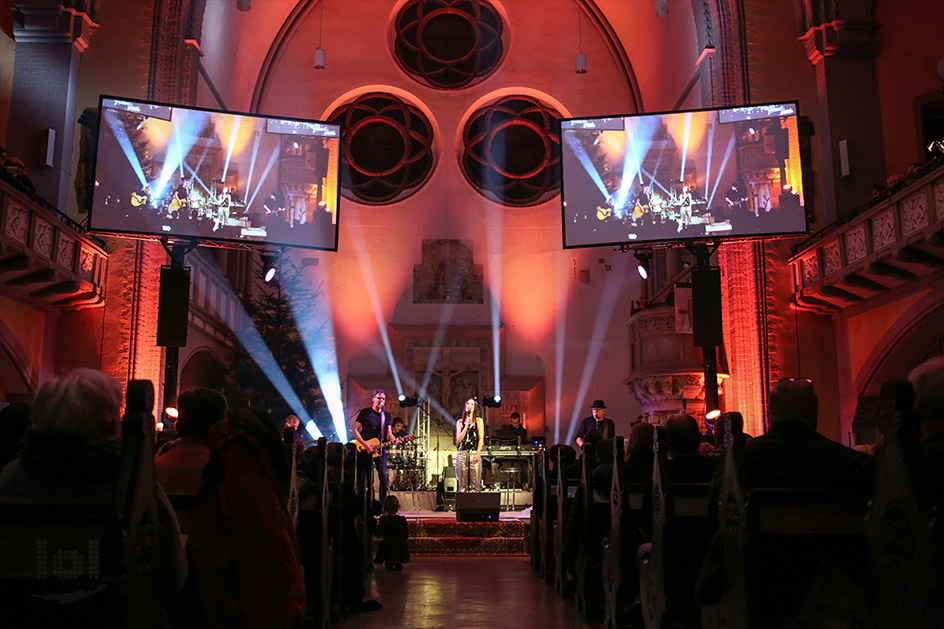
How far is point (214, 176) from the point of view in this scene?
11555 millimetres

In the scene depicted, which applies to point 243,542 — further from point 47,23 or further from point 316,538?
point 47,23

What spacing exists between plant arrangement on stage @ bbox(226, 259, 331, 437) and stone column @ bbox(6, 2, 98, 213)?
4.35 metres

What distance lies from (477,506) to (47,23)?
9.05m

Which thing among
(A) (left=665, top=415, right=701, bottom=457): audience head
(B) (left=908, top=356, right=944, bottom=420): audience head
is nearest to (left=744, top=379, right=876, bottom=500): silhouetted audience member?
(B) (left=908, top=356, right=944, bottom=420): audience head

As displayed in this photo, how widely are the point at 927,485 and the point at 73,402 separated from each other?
2423 millimetres

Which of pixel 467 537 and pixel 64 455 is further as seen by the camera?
pixel 467 537

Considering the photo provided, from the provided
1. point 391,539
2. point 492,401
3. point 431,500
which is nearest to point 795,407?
point 391,539

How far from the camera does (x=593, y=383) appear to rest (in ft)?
57.8

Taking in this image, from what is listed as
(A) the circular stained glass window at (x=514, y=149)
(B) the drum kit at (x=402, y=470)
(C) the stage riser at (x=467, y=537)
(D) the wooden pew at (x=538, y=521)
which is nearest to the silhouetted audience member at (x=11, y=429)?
(D) the wooden pew at (x=538, y=521)

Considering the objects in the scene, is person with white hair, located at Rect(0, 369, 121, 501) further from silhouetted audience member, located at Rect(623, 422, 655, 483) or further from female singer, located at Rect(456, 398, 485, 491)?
female singer, located at Rect(456, 398, 485, 491)

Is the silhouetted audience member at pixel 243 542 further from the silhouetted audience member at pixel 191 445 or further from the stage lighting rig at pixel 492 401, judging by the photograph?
the stage lighting rig at pixel 492 401

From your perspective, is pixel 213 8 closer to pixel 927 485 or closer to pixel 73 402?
pixel 73 402

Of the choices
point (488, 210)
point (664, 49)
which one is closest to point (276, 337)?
point (488, 210)

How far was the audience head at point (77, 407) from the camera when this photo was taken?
2.53 meters
